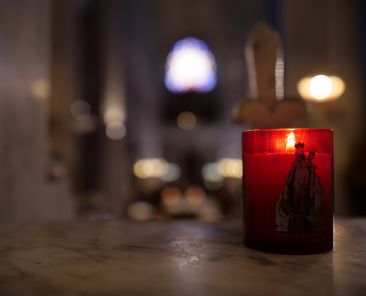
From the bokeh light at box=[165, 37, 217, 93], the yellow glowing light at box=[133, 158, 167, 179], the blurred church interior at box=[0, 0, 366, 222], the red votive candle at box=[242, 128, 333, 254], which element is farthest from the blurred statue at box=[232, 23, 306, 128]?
the bokeh light at box=[165, 37, 217, 93]

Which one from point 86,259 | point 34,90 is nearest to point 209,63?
point 34,90

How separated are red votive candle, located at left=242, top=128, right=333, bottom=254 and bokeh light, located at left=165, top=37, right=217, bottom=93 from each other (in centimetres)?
1173

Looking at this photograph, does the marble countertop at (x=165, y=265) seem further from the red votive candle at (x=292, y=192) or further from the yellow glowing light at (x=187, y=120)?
the yellow glowing light at (x=187, y=120)

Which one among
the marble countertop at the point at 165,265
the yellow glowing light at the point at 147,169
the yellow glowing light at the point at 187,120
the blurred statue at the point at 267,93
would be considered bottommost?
the yellow glowing light at the point at 147,169

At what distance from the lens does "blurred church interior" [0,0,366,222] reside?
1.36m

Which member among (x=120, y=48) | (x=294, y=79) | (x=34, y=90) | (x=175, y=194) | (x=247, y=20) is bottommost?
(x=175, y=194)

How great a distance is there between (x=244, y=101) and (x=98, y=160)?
21.7ft

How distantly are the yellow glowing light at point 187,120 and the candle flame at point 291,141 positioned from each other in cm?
1215

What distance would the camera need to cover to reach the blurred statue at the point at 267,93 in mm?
817

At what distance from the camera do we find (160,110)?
12.7 m

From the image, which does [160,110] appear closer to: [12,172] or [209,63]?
[209,63]

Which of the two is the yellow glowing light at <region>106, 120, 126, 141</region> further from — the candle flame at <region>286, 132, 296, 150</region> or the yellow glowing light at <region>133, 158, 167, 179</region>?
the candle flame at <region>286, 132, 296, 150</region>

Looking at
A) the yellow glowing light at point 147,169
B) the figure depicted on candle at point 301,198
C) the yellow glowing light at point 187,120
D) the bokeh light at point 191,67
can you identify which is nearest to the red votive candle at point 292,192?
the figure depicted on candle at point 301,198

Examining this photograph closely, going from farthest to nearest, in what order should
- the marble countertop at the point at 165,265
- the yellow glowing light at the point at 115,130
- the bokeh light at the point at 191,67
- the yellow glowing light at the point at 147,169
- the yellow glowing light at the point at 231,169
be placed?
the bokeh light at the point at 191,67 < the yellow glowing light at the point at 147,169 < the yellow glowing light at the point at 231,169 < the yellow glowing light at the point at 115,130 < the marble countertop at the point at 165,265
